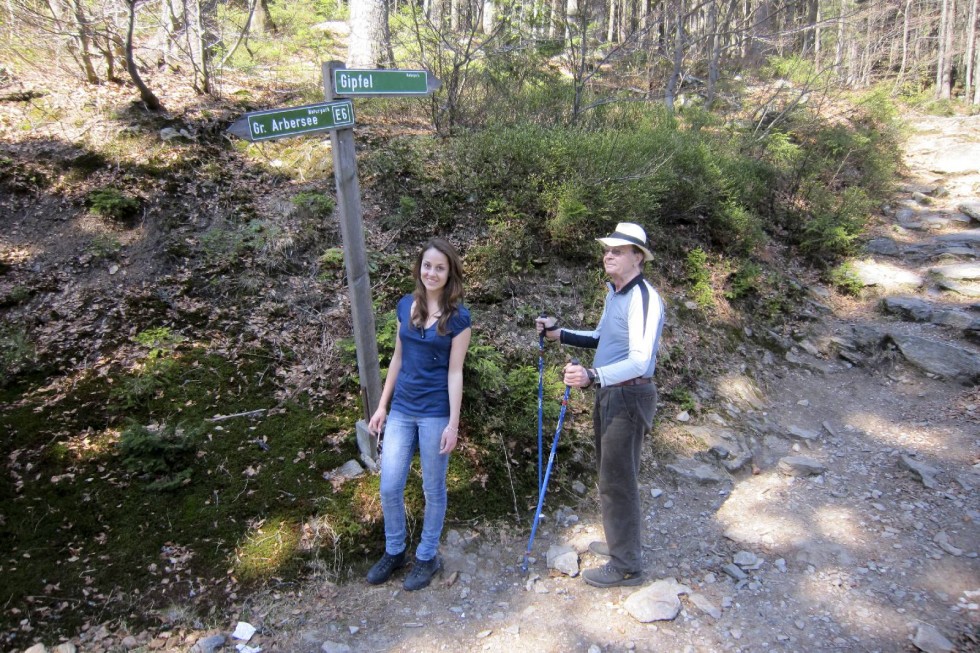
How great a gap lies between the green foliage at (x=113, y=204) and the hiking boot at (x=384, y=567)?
16.4ft

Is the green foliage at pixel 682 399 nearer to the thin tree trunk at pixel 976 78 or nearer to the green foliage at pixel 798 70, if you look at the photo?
the green foliage at pixel 798 70

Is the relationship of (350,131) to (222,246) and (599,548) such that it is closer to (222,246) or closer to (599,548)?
(222,246)

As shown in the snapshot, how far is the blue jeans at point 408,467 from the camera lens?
3438 mm

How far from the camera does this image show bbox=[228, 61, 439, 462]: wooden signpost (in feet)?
10.8

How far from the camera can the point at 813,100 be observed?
13.2 meters

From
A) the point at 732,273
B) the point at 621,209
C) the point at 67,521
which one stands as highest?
the point at 621,209

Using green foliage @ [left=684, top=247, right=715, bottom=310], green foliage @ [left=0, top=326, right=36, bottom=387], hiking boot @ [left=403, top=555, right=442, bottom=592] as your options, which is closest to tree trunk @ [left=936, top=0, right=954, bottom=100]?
green foliage @ [left=684, top=247, right=715, bottom=310]

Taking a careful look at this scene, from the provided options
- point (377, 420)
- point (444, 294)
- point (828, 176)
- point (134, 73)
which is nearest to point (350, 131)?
point (444, 294)

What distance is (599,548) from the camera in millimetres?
4133

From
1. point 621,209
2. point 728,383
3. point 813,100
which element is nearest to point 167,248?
point 621,209

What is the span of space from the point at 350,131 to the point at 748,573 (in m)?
4.29

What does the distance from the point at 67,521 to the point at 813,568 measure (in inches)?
208

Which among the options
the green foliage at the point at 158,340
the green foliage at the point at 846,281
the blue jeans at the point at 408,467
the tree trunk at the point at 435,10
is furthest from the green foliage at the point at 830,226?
the green foliage at the point at 158,340

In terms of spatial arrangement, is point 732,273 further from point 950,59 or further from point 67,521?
point 950,59
